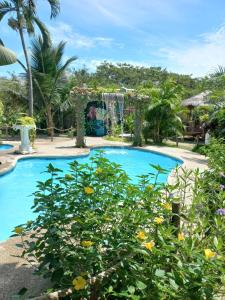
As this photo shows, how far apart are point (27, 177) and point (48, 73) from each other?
415 inches

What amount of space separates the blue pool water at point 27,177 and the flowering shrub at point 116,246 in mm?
1974

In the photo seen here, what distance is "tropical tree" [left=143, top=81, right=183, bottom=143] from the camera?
16078 millimetres

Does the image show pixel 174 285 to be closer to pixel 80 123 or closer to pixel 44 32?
pixel 80 123

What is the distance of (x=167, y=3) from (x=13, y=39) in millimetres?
12175

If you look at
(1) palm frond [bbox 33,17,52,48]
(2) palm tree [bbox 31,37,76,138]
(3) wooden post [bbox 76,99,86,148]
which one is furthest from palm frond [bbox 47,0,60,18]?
(3) wooden post [bbox 76,99,86,148]

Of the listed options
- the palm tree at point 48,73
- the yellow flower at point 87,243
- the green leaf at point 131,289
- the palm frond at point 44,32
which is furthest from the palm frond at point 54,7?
the green leaf at point 131,289

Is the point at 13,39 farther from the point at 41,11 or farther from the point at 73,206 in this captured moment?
the point at 73,206

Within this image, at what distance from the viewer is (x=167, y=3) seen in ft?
31.2

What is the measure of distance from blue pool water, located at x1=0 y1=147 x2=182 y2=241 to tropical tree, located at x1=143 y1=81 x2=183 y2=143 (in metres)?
2.26

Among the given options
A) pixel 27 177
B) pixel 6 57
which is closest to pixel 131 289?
pixel 27 177

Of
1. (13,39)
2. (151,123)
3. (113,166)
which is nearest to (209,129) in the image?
(151,123)

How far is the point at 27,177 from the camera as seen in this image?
416 inches

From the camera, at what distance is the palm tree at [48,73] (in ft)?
62.5

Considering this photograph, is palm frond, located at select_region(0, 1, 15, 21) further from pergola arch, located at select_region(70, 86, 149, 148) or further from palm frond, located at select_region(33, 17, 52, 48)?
pergola arch, located at select_region(70, 86, 149, 148)
